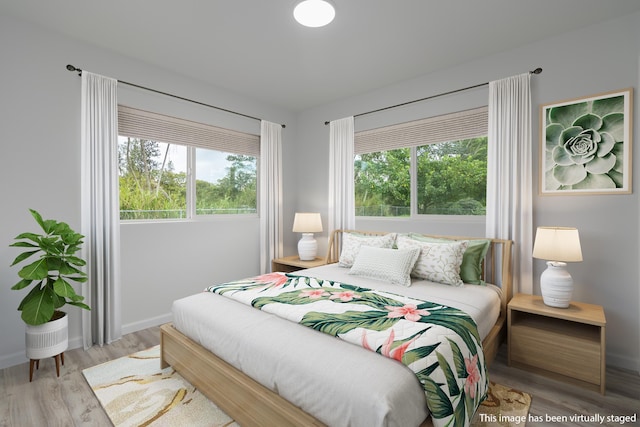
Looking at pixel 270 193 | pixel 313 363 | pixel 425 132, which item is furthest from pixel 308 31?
pixel 313 363

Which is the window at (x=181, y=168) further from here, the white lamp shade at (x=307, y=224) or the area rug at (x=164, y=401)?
the area rug at (x=164, y=401)

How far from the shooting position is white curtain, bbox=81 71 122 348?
105 inches

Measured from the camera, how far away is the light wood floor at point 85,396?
1827 millimetres

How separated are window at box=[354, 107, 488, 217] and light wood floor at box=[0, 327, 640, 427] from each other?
4.97 ft

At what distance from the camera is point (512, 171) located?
277 cm

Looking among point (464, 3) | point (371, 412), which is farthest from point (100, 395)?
point (464, 3)

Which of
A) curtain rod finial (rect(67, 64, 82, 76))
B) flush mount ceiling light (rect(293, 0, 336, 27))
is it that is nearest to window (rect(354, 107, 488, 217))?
flush mount ceiling light (rect(293, 0, 336, 27))

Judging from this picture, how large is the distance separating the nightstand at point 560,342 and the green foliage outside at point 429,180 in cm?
105

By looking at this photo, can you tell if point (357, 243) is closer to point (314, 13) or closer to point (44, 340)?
point (314, 13)

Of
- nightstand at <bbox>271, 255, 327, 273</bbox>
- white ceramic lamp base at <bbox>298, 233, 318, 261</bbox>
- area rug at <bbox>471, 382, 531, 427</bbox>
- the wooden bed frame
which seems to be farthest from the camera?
white ceramic lamp base at <bbox>298, 233, 318, 261</bbox>

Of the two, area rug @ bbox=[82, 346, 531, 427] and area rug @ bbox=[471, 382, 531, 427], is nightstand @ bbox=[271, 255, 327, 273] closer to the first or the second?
area rug @ bbox=[82, 346, 531, 427]

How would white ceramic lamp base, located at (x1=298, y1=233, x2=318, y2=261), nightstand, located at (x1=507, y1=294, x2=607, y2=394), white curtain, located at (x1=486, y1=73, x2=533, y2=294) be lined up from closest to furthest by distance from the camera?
nightstand, located at (x1=507, y1=294, x2=607, y2=394) → white curtain, located at (x1=486, y1=73, x2=533, y2=294) → white ceramic lamp base, located at (x1=298, y1=233, x2=318, y2=261)

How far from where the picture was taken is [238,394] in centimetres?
166

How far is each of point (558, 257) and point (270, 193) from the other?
3097mm
